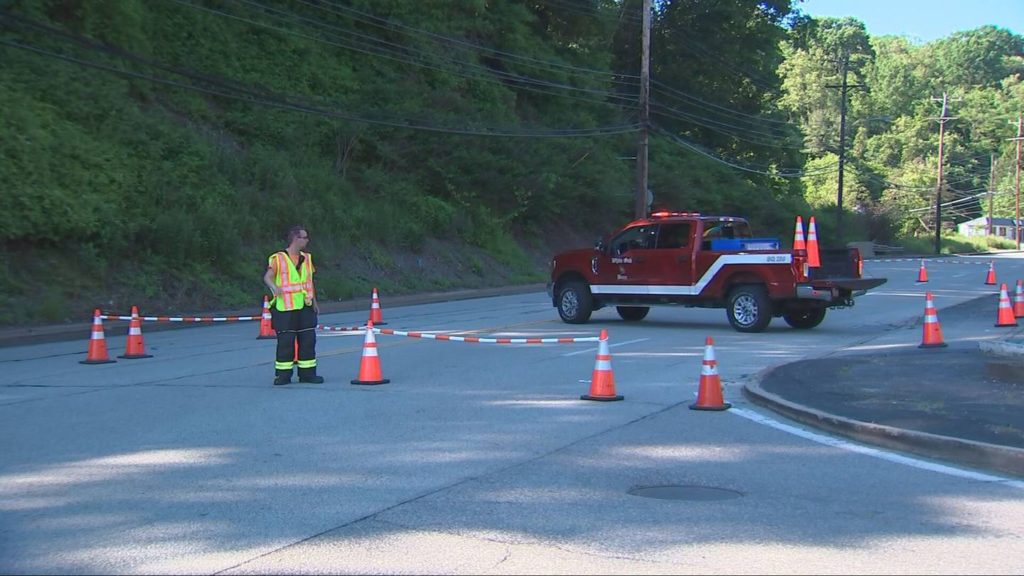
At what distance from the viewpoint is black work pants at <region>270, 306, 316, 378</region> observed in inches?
476

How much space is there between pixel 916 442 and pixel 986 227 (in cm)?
12210

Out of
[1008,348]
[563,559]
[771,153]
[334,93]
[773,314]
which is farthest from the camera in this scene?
[771,153]

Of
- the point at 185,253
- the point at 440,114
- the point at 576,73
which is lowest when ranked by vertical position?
the point at 185,253

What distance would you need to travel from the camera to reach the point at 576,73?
154ft

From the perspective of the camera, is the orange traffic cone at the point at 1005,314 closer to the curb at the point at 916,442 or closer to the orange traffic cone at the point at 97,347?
the curb at the point at 916,442

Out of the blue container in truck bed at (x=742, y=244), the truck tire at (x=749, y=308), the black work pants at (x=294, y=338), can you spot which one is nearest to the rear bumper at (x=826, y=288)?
the truck tire at (x=749, y=308)

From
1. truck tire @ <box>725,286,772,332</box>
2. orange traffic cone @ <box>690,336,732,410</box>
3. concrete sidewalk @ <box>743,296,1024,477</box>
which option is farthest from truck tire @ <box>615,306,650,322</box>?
orange traffic cone @ <box>690,336,732,410</box>

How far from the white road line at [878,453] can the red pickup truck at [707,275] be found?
320 inches

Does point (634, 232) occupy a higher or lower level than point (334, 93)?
lower

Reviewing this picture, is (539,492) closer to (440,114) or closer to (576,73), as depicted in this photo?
(440,114)

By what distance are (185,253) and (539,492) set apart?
20248 mm

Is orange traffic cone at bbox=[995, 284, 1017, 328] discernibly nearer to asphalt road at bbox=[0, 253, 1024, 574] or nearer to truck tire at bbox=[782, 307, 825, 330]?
truck tire at bbox=[782, 307, 825, 330]

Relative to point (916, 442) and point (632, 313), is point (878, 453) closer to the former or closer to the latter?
point (916, 442)

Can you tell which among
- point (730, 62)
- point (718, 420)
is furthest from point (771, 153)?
point (718, 420)
